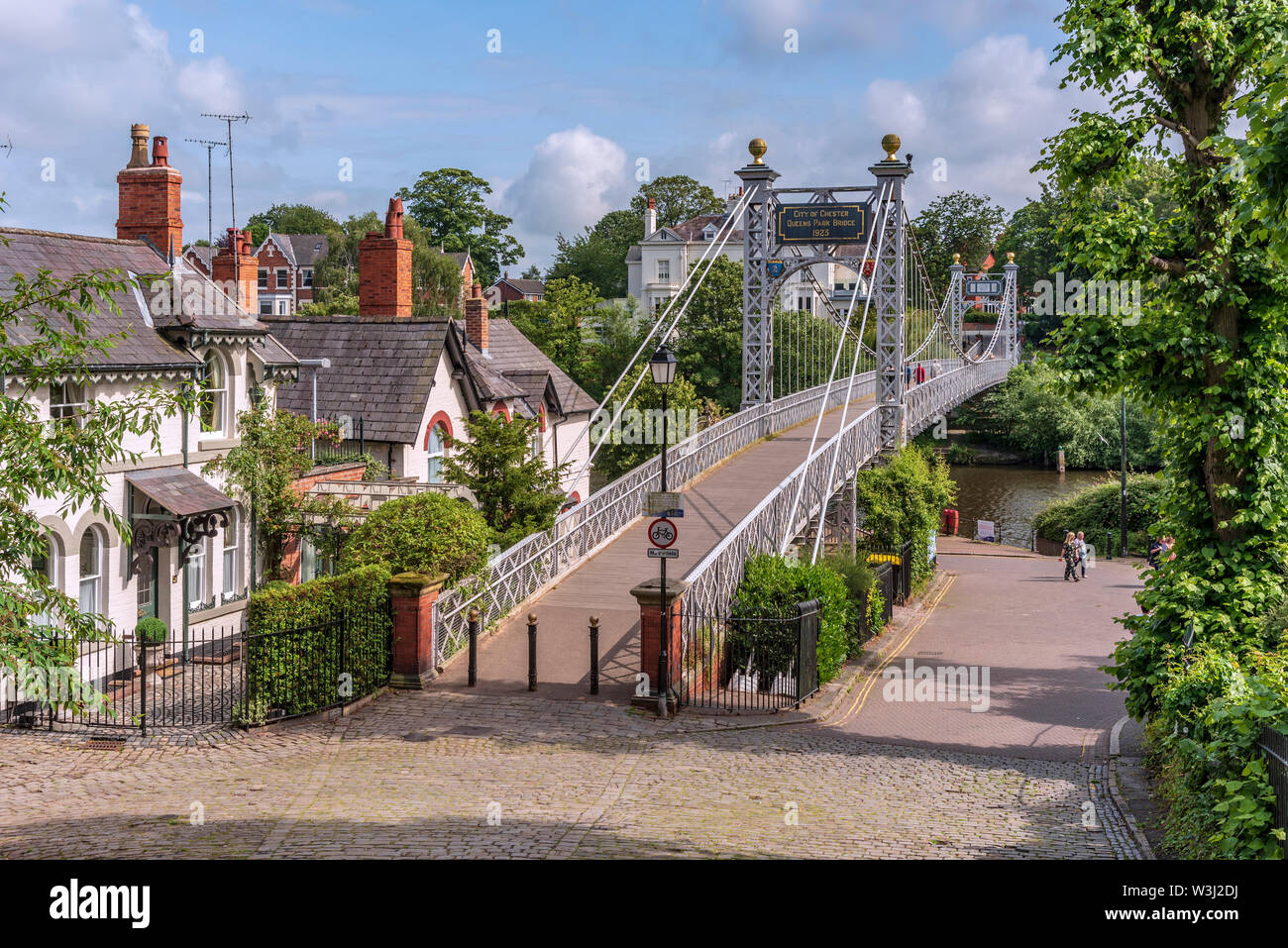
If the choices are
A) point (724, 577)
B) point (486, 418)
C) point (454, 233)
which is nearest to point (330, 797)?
point (724, 577)

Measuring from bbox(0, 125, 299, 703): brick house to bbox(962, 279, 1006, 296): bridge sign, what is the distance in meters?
73.8

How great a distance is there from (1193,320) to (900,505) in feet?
56.9

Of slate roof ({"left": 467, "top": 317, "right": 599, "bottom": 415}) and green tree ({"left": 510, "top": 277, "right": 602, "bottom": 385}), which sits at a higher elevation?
green tree ({"left": 510, "top": 277, "right": 602, "bottom": 385})

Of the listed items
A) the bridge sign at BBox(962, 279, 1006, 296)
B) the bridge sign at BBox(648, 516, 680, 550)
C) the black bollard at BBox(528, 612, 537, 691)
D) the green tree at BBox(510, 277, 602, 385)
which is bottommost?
the black bollard at BBox(528, 612, 537, 691)

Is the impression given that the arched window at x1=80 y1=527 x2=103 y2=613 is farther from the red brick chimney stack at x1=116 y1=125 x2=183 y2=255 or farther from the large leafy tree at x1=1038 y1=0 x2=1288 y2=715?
the large leafy tree at x1=1038 y1=0 x2=1288 y2=715

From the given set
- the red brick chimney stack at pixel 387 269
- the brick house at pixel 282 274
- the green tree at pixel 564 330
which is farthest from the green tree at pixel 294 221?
the red brick chimney stack at pixel 387 269

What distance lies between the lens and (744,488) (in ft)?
89.2

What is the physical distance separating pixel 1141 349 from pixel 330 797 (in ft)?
31.4

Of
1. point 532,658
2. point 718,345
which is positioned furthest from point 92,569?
point 718,345

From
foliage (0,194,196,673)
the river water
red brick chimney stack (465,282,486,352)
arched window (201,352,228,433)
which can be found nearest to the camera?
foliage (0,194,196,673)

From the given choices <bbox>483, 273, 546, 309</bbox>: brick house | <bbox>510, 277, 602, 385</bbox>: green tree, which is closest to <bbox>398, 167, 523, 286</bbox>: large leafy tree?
<bbox>483, 273, 546, 309</bbox>: brick house

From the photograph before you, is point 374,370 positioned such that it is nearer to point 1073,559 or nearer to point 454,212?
point 1073,559

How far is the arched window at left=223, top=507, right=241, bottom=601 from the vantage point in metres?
21.5

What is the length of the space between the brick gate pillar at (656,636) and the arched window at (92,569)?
8.61 meters
